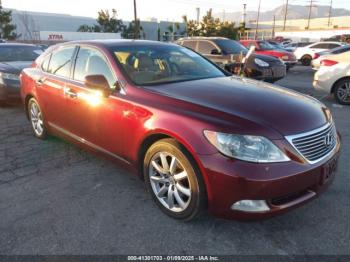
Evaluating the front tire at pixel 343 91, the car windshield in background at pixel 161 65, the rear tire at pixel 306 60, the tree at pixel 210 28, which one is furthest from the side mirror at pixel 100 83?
the tree at pixel 210 28

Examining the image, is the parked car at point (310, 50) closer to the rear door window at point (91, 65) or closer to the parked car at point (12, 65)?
the parked car at point (12, 65)

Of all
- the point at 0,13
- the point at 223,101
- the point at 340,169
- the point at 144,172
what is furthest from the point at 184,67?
the point at 0,13

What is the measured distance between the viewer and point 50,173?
4.16m

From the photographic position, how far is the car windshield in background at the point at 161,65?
3637mm

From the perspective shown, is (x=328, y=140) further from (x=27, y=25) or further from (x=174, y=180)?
(x=27, y=25)

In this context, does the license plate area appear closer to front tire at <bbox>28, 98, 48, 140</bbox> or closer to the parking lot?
the parking lot

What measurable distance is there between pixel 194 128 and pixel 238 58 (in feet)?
28.0

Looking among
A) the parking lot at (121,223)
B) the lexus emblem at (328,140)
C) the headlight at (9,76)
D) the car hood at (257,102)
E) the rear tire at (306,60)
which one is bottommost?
the rear tire at (306,60)

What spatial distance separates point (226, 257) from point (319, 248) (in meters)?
0.76

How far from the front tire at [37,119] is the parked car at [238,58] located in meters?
5.62

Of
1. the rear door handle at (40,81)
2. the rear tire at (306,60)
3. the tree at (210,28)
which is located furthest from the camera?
the tree at (210,28)

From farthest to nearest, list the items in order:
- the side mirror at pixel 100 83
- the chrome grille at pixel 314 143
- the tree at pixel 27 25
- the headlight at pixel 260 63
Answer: the tree at pixel 27 25
the headlight at pixel 260 63
the side mirror at pixel 100 83
the chrome grille at pixel 314 143

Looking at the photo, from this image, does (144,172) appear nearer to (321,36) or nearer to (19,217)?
(19,217)

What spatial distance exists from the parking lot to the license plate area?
44 centimetres
